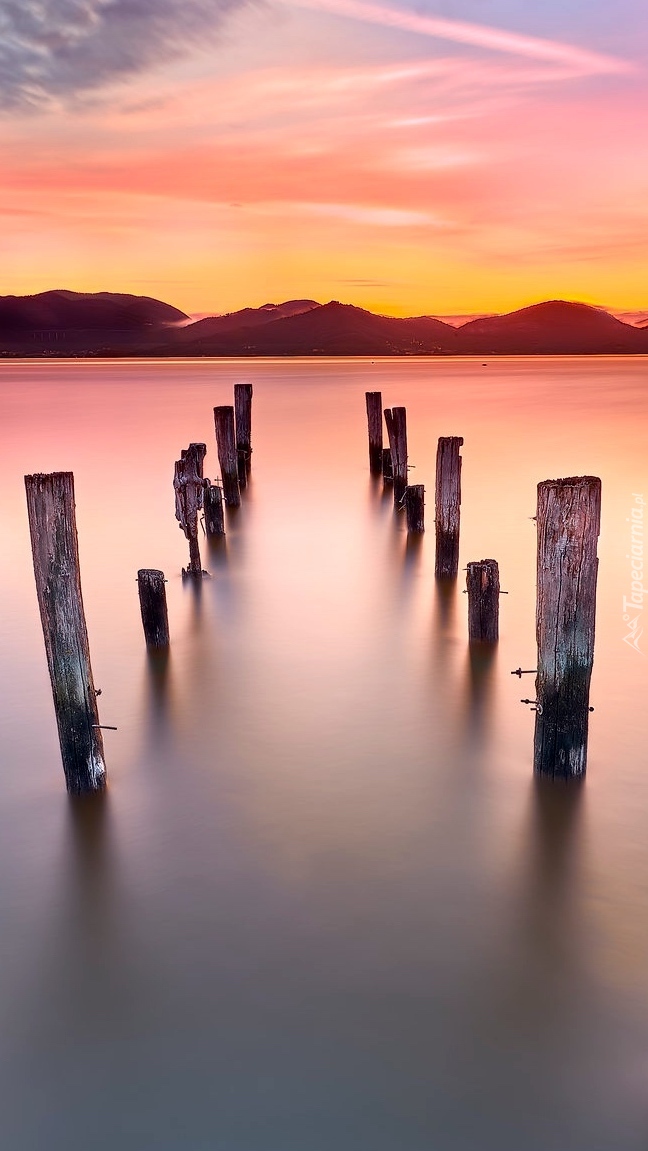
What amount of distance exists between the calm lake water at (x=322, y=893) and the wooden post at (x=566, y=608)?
0.43 m

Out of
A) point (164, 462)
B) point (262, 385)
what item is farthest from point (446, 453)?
point (262, 385)

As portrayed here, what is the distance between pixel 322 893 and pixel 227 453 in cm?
1333

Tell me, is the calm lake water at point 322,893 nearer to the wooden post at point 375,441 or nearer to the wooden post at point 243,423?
the wooden post at point 243,423

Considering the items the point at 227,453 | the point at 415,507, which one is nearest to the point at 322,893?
the point at 415,507

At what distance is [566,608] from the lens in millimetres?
5246

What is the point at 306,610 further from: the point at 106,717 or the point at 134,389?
the point at 134,389

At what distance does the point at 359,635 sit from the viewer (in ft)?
30.2

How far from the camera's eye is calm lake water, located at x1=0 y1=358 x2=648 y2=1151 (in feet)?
11.5

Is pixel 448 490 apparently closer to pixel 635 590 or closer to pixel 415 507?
pixel 635 590

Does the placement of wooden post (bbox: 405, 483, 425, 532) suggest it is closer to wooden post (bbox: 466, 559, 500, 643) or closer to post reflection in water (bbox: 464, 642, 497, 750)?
wooden post (bbox: 466, 559, 500, 643)

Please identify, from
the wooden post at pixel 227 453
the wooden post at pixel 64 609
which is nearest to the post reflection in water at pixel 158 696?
the wooden post at pixel 64 609

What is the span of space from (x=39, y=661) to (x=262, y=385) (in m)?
63.4

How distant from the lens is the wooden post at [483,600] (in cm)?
779

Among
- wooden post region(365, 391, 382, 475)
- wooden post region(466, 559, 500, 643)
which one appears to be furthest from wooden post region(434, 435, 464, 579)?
wooden post region(365, 391, 382, 475)
